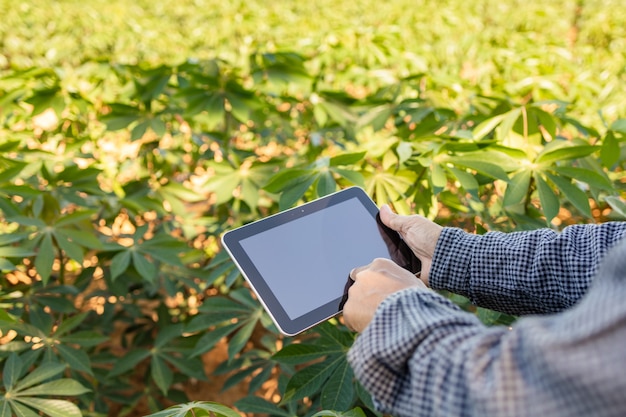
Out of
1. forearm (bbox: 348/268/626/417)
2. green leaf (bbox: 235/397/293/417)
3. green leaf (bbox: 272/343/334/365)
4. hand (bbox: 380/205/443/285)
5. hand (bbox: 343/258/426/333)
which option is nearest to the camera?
forearm (bbox: 348/268/626/417)

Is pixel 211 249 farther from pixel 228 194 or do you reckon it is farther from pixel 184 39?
pixel 184 39

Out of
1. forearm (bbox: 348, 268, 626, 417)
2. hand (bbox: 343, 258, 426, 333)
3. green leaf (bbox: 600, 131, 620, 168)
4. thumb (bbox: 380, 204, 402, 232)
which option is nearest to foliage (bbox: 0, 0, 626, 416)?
green leaf (bbox: 600, 131, 620, 168)

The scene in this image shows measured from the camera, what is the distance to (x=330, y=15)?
495cm

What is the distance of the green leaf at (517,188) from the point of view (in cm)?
120

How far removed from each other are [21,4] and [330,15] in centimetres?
272

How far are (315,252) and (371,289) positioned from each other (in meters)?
0.23

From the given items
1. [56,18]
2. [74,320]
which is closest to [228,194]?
[74,320]

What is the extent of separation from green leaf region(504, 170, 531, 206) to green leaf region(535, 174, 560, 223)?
0.02m

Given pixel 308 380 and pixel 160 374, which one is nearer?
pixel 308 380

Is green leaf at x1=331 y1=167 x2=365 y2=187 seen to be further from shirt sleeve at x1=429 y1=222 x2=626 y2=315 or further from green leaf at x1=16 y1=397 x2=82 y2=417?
green leaf at x1=16 y1=397 x2=82 y2=417

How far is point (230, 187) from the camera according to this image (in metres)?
1.52

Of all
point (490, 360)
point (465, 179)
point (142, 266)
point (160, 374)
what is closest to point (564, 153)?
point (465, 179)

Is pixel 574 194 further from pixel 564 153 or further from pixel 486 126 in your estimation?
pixel 486 126

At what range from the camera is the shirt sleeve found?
0.88 metres
